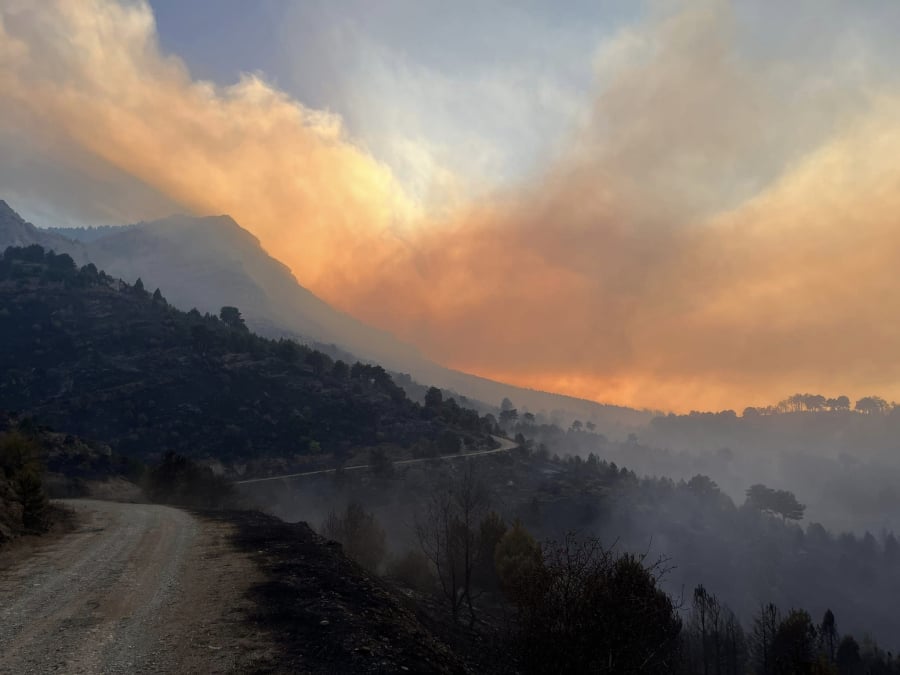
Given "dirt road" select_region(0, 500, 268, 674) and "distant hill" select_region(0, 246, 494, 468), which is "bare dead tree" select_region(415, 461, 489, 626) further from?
"distant hill" select_region(0, 246, 494, 468)

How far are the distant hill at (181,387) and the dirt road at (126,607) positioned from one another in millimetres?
100255

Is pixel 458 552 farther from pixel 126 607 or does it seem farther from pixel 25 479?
pixel 126 607

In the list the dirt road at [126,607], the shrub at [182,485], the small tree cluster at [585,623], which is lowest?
the shrub at [182,485]

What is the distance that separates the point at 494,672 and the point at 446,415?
474ft

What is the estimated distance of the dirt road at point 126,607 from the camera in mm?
10867

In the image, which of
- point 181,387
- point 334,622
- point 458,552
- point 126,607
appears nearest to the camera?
point 334,622

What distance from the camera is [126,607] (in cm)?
1416

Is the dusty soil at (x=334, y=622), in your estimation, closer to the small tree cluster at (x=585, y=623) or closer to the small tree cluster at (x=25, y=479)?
the small tree cluster at (x=585, y=623)

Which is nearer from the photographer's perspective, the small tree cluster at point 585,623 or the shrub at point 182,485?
the small tree cluster at point 585,623

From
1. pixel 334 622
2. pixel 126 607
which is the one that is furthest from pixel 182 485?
pixel 334 622

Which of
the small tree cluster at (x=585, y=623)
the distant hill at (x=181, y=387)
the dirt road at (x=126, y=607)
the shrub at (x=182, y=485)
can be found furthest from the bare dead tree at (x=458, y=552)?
the distant hill at (x=181, y=387)

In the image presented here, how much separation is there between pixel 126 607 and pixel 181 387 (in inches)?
5472

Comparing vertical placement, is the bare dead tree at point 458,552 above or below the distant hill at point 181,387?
below

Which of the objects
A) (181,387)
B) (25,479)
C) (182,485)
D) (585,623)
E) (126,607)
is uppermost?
(181,387)
